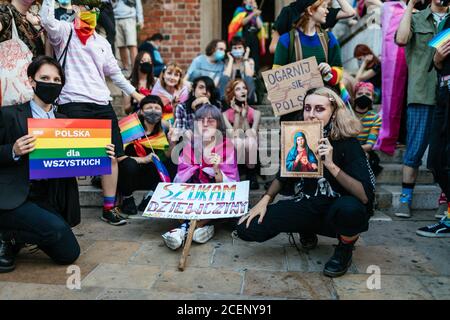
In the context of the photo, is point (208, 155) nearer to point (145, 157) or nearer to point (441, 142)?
point (145, 157)

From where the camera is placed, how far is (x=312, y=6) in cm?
374

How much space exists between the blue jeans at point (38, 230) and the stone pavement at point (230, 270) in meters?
0.12

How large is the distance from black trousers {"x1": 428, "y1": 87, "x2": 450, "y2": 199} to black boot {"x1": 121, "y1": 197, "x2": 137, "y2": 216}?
2819 mm

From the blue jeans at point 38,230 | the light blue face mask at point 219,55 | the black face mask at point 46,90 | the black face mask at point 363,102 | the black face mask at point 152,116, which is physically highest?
the light blue face mask at point 219,55

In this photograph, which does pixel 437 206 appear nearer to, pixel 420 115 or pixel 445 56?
pixel 420 115

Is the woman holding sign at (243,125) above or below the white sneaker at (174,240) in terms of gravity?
above

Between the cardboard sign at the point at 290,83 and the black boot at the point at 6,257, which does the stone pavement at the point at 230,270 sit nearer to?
the black boot at the point at 6,257

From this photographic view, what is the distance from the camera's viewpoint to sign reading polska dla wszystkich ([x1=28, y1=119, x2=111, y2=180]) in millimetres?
2875

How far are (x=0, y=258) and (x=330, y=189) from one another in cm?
238

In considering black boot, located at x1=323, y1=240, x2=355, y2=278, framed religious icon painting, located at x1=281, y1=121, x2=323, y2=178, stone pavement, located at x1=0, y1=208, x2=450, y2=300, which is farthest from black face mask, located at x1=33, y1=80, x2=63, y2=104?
black boot, located at x1=323, y1=240, x2=355, y2=278

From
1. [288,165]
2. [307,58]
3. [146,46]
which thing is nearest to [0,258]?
[288,165]

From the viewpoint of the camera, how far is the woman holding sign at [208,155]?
12.4ft

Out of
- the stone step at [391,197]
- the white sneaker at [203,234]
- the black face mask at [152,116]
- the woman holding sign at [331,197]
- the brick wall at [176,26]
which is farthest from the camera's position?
the brick wall at [176,26]

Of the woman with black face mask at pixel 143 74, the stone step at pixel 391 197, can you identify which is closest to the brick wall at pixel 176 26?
the woman with black face mask at pixel 143 74
